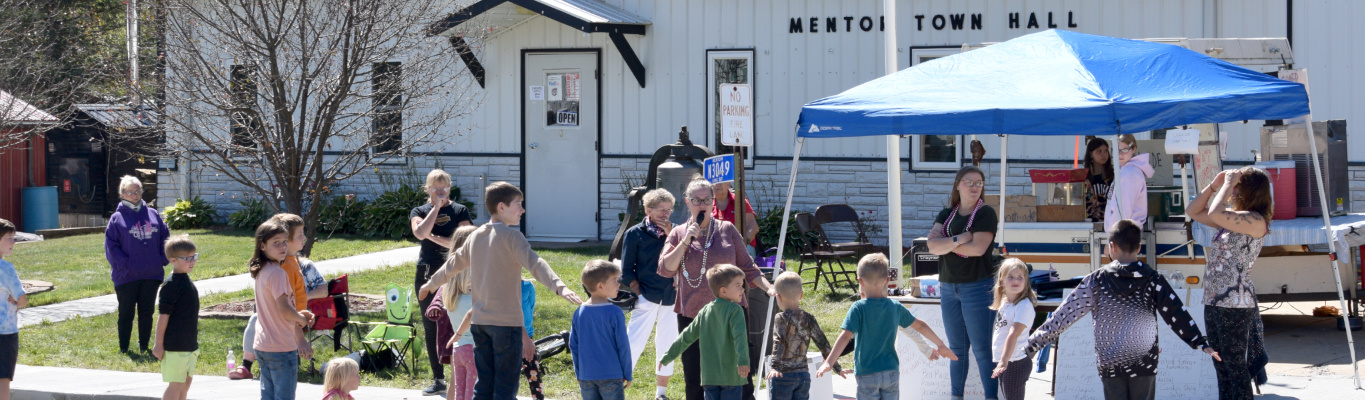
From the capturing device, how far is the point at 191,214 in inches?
699

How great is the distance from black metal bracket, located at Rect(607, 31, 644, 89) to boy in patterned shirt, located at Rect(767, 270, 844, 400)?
964cm

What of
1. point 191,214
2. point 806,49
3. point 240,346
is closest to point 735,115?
point 240,346

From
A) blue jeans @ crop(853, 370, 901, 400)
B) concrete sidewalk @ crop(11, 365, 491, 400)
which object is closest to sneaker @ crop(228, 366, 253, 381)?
concrete sidewalk @ crop(11, 365, 491, 400)

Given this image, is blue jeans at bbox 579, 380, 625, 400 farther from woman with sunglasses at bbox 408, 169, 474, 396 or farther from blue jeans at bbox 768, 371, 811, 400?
woman with sunglasses at bbox 408, 169, 474, 396

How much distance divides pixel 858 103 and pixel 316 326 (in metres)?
4.21

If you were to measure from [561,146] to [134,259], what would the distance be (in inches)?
288

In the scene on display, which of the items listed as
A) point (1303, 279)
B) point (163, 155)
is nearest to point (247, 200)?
point (163, 155)

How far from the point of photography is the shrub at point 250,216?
57.7ft

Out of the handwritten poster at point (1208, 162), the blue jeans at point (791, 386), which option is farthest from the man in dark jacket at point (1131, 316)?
the handwritten poster at point (1208, 162)

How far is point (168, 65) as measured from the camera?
10328mm

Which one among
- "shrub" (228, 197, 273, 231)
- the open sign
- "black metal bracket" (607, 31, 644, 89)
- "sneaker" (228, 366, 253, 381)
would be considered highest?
"black metal bracket" (607, 31, 644, 89)

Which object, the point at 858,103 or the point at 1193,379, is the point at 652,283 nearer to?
the point at 858,103

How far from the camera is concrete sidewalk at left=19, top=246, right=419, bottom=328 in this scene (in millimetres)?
11148

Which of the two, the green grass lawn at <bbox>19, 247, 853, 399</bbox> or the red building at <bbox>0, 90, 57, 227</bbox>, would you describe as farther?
the red building at <bbox>0, 90, 57, 227</bbox>
